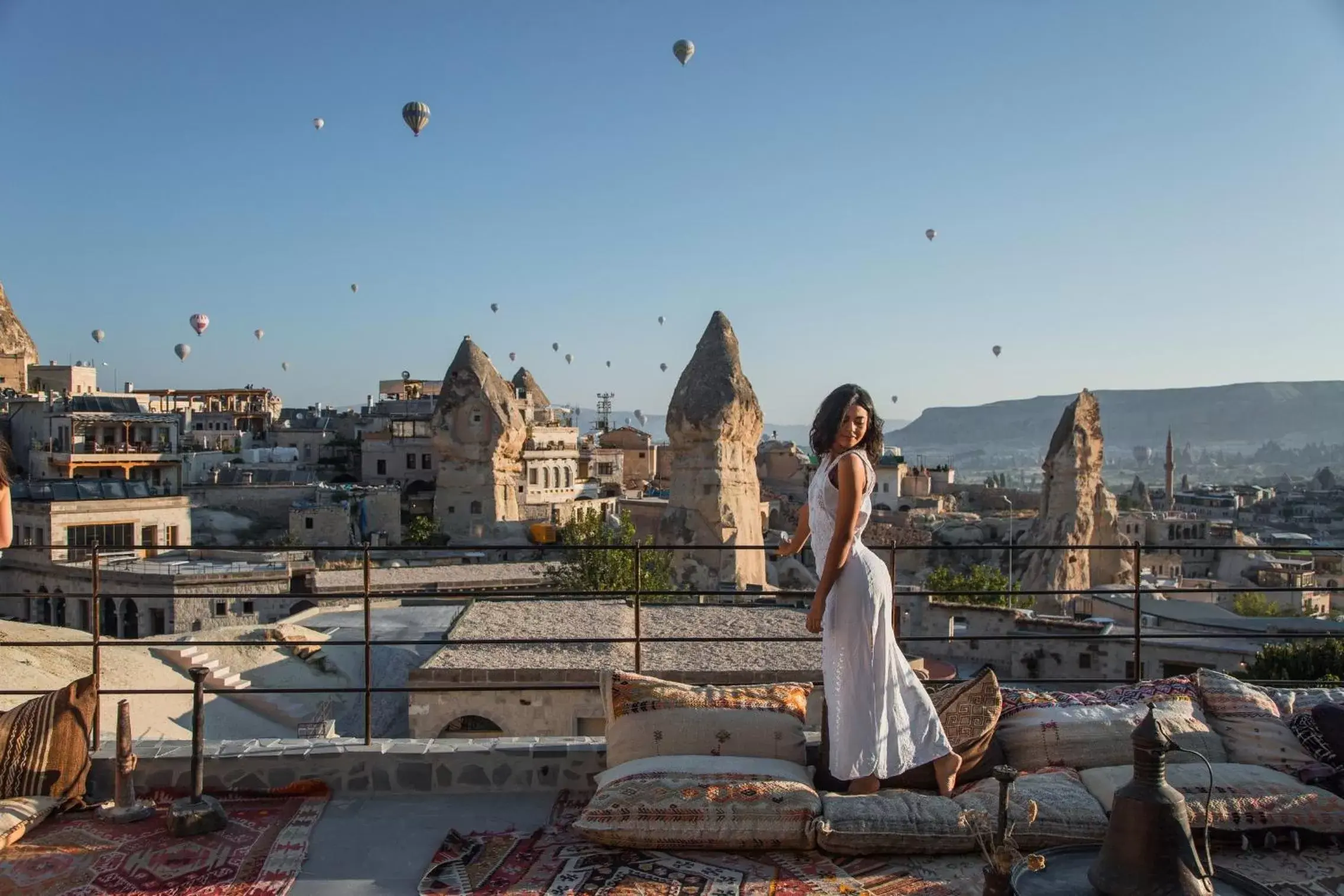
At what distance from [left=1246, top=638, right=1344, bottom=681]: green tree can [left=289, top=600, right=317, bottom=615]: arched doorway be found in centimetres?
1801

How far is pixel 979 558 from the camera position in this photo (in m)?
39.4

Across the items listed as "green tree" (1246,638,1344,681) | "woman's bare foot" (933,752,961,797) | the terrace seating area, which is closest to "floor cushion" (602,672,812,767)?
the terrace seating area

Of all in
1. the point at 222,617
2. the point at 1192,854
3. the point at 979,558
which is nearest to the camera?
the point at 1192,854

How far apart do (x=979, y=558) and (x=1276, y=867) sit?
3697cm

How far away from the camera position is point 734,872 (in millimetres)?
3676

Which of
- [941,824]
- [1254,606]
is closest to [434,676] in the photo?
[941,824]

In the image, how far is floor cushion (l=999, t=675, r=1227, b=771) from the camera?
427cm

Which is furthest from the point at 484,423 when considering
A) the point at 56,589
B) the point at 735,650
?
the point at 735,650

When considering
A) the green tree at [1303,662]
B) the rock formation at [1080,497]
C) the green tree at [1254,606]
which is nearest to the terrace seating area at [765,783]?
the green tree at [1303,662]

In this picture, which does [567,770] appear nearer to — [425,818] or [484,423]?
[425,818]

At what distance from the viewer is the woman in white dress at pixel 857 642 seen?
4074mm

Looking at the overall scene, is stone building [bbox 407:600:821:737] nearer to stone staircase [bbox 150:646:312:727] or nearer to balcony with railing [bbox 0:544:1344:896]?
balcony with railing [bbox 0:544:1344:896]

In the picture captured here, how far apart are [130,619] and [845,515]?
24165mm

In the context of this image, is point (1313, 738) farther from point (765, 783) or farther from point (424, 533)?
point (424, 533)
